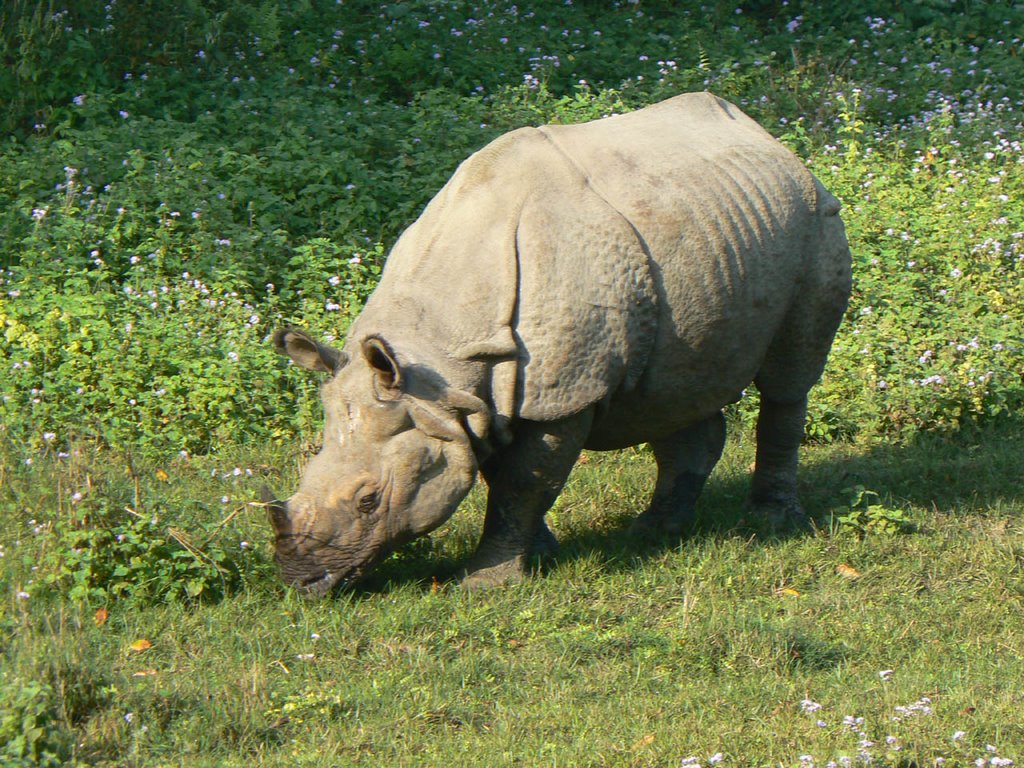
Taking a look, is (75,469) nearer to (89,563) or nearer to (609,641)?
(89,563)

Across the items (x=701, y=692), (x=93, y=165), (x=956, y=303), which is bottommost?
(x=701, y=692)

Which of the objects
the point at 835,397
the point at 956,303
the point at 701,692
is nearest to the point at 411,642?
the point at 701,692

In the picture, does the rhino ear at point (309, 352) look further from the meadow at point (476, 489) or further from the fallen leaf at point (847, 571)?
the fallen leaf at point (847, 571)

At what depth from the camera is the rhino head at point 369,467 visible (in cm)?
599

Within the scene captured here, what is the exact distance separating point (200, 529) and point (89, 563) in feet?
1.67

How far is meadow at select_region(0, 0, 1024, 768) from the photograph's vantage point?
519cm

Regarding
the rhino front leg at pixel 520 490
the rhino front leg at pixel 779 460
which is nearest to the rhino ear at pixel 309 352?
the rhino front leg at pixel 520 490

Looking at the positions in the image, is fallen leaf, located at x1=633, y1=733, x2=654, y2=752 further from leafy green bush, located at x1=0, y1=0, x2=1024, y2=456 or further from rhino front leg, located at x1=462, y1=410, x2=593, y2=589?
leafy green bush, located at x1=0, y1=0, x2=1024, y2=456

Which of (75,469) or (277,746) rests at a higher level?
(75,469)

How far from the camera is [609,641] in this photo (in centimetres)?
591

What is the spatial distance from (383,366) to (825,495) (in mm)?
3083

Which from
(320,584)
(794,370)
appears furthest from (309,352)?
(794,370)

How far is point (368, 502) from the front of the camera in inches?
237

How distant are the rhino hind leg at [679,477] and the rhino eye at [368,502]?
170cm
